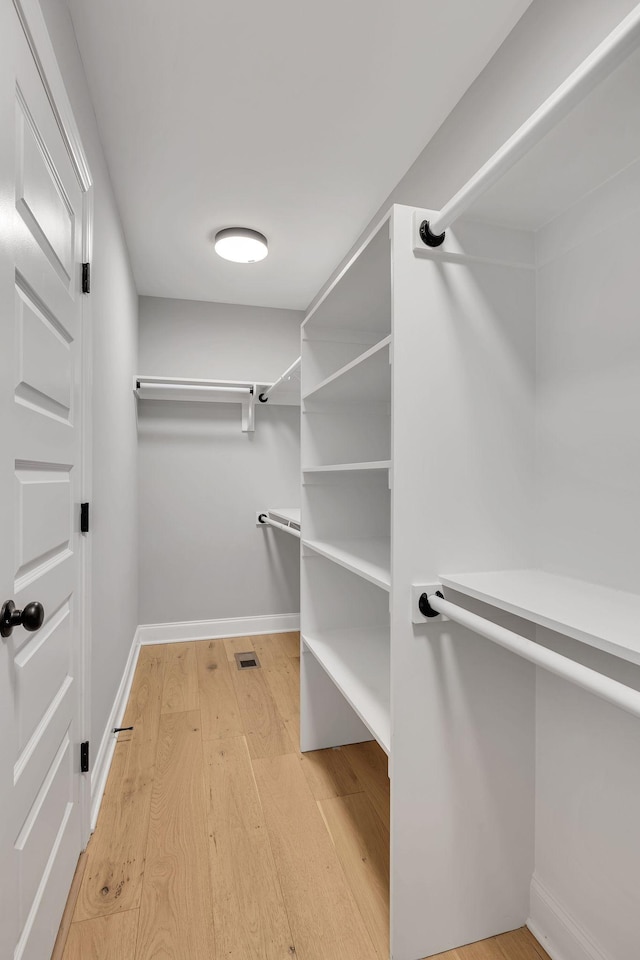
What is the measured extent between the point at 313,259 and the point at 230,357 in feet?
3.27

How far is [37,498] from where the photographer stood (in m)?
1.04

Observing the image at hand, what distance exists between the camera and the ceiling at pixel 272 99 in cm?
136

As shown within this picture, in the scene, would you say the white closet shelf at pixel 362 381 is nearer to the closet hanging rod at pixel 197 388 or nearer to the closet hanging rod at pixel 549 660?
the closet hanging rod at pixel 549 660

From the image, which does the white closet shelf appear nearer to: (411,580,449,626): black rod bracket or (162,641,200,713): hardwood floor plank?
(411,580,449,626): black rod bracket

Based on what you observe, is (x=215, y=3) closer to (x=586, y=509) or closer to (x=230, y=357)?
(x=586, y=509)

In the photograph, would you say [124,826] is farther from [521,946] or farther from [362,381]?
[362,381]

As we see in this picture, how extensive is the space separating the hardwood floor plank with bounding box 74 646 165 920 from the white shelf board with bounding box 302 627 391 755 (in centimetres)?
78

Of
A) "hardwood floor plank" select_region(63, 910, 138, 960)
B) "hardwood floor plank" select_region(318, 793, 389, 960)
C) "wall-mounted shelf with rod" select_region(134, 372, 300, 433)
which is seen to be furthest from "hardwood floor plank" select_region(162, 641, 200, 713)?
"wall-mounted shelf with rod" select_region(134, 372, 300, 433)

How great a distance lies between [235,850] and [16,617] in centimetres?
116

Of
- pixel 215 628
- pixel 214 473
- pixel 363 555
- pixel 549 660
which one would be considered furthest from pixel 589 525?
pixel 215 628

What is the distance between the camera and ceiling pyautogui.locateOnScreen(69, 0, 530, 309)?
1.36m

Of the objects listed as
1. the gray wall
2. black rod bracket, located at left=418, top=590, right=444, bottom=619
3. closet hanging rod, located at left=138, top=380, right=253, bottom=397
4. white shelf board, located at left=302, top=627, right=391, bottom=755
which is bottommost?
white shelf board, located at left=302, top=627, right=391, bottom=755

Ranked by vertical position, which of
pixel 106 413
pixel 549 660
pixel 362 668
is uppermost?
pixel 106 413

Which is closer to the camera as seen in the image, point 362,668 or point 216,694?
point 362,668
